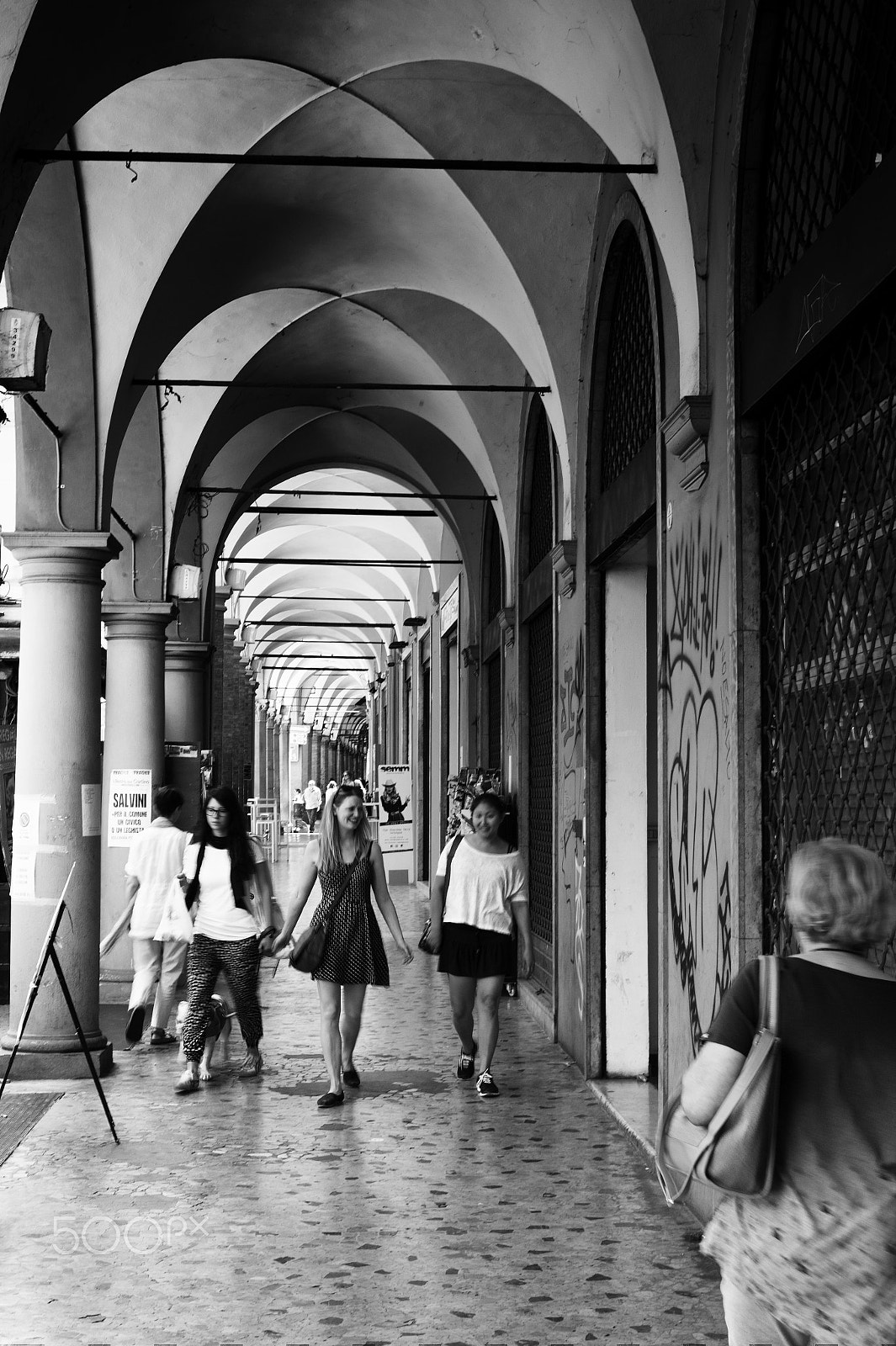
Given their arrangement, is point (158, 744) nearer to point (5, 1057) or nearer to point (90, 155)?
point (5, 1057)

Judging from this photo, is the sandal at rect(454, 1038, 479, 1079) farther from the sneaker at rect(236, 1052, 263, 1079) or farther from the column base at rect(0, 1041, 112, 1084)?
the column base at rect(0, 1041, 112, 1084)

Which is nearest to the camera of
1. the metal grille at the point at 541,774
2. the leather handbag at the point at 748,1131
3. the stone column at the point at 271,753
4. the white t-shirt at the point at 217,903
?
the leather handbag at the point at 748,1131

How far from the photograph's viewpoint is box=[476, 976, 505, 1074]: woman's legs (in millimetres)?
7355

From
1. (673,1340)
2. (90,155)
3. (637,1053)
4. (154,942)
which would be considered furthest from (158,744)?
(673,1340)

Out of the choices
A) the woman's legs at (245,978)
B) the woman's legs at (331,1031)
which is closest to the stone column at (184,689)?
the woman's legs at (245,978)

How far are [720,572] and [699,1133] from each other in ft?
9.87

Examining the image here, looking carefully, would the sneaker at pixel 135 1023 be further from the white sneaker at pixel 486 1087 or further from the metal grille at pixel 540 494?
the metal grille at pixel 540 494

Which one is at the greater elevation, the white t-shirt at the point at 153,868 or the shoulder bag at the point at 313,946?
the white t-shirt at the point at 153,868

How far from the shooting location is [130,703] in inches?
456

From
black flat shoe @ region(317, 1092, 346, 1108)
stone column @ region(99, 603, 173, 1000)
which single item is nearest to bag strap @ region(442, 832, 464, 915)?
black flat shoe @ region(317, 1092, 346, 1108)

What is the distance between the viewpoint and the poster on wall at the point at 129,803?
447 inches

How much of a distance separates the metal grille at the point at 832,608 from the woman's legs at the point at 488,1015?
2.84 meters
